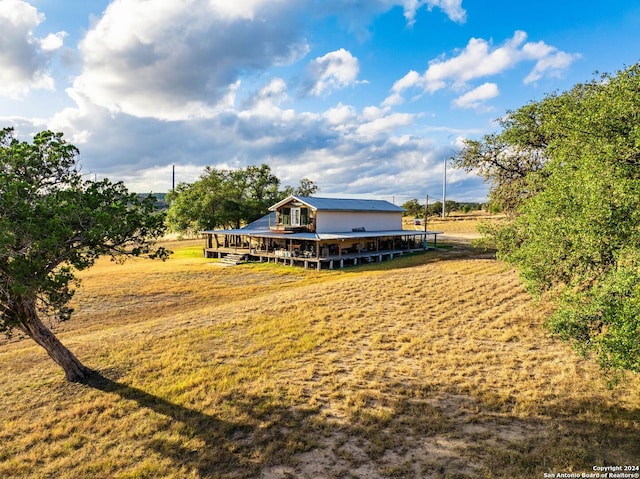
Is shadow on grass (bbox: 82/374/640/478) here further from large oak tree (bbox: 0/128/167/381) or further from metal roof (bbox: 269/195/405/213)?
metal roof (bbox: 269/195/405/213)

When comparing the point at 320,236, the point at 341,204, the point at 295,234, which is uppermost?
the point at 341,204

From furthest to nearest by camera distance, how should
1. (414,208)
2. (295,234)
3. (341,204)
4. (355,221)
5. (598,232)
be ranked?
(414,208)
(355,221)
(341,204)
(295,234)
(598,232)

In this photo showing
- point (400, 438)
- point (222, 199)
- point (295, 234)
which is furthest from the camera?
point (222, 199)

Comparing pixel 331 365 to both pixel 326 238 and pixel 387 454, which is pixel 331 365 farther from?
pixel 326 238

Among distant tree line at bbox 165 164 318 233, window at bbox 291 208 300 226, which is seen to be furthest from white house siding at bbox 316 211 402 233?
distant tree line at bbox 165 164 318 233

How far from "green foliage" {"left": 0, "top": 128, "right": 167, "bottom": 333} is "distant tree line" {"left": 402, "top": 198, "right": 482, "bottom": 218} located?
236ft

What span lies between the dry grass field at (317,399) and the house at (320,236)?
1543 centimetres

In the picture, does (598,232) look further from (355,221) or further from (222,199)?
(222,199)

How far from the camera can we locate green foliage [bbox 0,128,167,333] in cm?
754

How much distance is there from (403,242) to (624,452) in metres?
36.0

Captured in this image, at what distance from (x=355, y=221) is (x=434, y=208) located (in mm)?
74055

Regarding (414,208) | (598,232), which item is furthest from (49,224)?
(414,208)

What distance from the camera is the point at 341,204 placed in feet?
127

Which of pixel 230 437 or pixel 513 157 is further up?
pixel 513 157
